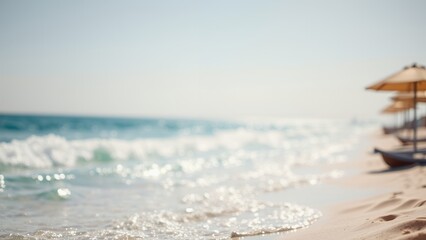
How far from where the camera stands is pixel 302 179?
1236 centimetres

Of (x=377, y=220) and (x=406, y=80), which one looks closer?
(x=377, y=220)

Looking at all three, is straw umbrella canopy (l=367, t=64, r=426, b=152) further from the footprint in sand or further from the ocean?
the footprint in sand

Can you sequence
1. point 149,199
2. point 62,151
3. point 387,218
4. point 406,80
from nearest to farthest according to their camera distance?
point 387,218
point 149,199
point 406,80
point 62,151

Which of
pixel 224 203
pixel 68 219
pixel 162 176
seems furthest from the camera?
pixel 162 176

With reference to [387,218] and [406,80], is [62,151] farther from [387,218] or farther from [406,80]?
[387,218]

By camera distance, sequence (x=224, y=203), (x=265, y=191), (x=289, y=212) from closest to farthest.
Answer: (x=289, y=212)
(x=224, y=203)
(x=265, y=191)

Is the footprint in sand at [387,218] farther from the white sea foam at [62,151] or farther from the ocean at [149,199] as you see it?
the white sea foam at [62,151]

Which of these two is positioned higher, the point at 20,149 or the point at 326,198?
the point at 20,149

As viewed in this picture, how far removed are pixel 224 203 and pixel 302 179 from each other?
433 centimetres

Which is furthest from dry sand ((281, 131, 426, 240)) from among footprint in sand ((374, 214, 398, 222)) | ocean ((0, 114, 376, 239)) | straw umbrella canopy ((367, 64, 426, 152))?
straw umbrella canopy ((367, 64, 426, 152))

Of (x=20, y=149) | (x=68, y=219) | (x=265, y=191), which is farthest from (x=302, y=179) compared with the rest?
(x=20, y=149)

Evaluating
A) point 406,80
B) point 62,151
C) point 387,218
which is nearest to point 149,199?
point 387,218

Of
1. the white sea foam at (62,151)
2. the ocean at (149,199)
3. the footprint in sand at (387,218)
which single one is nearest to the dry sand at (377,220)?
the footprint in sand at (387,218)

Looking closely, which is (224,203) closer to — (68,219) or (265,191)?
(265,191)
